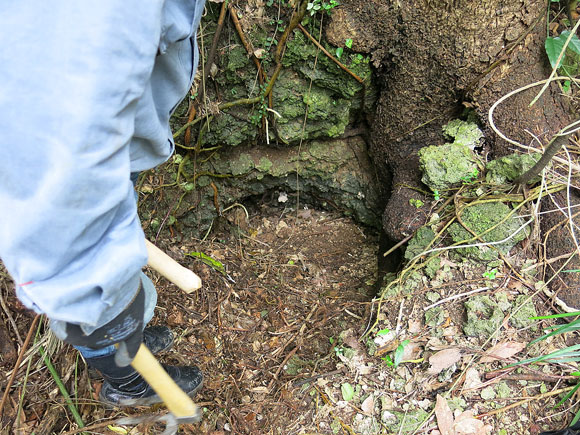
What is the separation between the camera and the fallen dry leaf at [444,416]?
5.17 ft

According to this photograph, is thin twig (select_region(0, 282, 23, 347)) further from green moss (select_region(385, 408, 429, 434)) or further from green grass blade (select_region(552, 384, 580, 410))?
green grass blade (select_region(552, 384, 580, 410))

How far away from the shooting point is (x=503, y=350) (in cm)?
169

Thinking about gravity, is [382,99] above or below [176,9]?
below

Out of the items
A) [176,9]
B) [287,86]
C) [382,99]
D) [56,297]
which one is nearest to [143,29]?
[176,9]

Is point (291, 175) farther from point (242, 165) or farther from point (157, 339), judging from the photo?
point (157, 339)

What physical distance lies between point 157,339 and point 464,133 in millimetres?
1916

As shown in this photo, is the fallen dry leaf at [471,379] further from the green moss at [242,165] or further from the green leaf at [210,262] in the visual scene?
the green moss at [242,165]

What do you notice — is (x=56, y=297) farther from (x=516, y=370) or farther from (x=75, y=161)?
(x=516, y=370)

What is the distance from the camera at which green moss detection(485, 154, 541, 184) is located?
6.19 ft

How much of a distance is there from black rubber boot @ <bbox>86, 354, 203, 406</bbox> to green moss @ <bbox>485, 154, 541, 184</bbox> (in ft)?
5.73

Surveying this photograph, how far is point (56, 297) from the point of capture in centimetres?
86

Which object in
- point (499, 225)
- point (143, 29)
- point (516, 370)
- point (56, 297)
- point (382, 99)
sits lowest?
point (516, 370)

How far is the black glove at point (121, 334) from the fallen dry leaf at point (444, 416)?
1227 mm

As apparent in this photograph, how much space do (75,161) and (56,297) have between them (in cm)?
31
